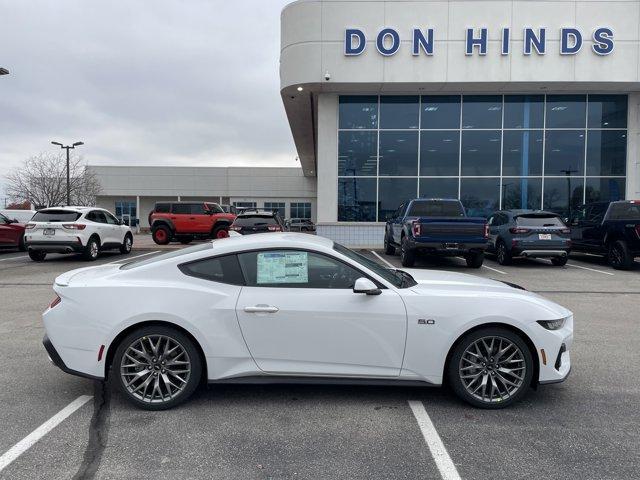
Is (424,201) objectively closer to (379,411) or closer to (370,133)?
(370,133)

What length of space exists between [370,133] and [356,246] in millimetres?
4754

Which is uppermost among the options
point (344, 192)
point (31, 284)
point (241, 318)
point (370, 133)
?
point (370, 133)

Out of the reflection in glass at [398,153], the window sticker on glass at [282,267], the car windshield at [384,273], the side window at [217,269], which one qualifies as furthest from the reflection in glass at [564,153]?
the side window at [217,269]

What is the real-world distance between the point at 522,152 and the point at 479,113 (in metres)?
2.40

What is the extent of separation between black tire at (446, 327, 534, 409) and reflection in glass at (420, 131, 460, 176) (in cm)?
1659

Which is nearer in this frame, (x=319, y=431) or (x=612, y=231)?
(x=319, y=431)

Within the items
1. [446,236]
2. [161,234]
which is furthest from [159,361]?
[161,234]

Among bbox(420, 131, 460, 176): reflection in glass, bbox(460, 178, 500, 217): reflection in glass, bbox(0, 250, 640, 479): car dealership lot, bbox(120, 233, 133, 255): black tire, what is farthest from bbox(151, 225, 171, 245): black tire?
bbox(0, 250, 640, 479): car dealership lot

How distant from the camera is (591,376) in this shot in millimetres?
4633

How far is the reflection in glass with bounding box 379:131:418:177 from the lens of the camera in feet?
65.1

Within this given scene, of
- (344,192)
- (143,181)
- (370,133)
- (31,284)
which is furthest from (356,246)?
(143,181)

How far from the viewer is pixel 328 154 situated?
1961 centimetres

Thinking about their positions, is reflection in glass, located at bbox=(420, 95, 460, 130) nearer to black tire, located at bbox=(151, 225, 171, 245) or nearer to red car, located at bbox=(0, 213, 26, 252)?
black tire, located at bbox=(151, 225, 171, 245)

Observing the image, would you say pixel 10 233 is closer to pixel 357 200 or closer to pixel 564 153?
pixel 357 200
